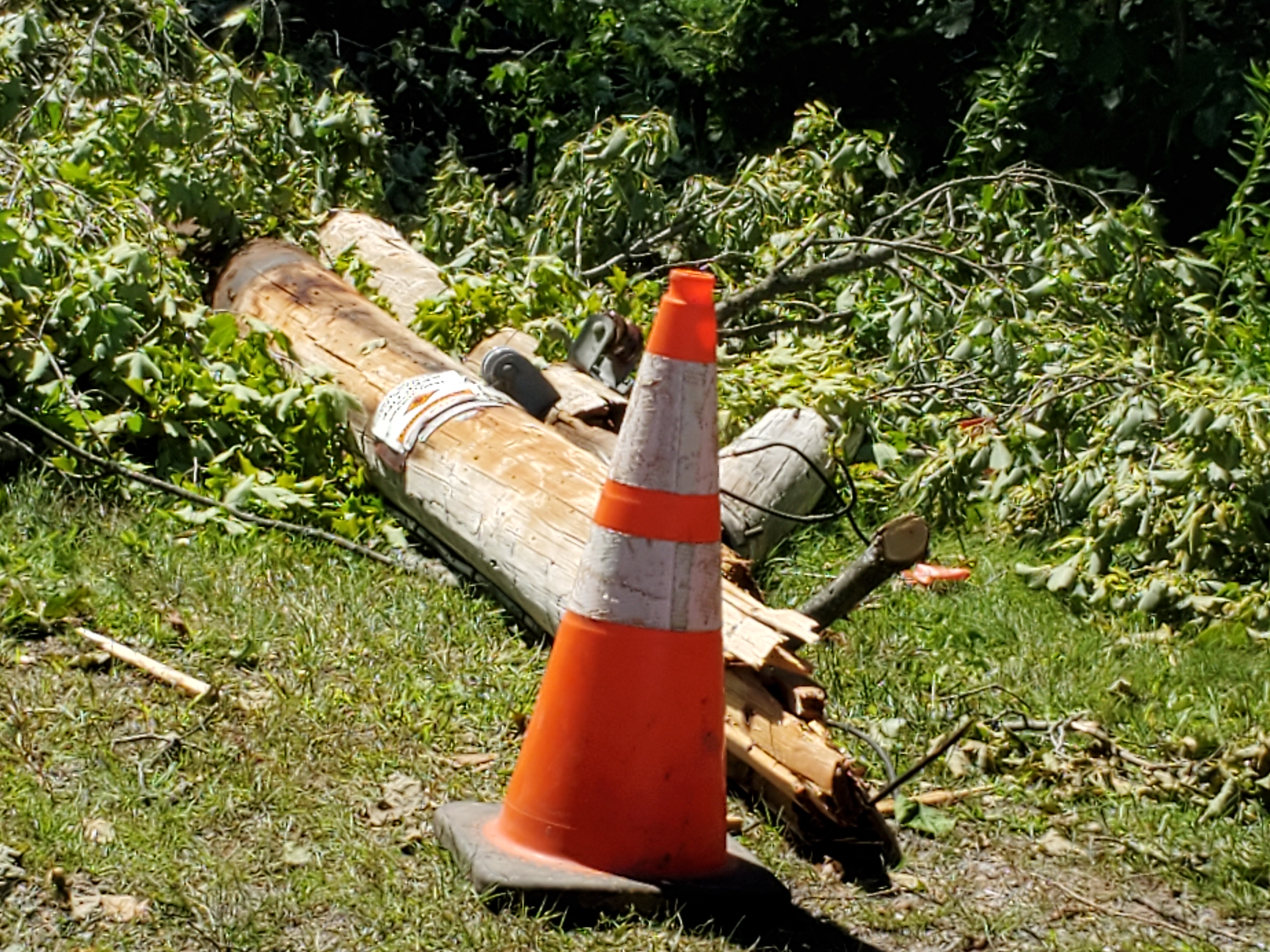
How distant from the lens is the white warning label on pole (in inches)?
205

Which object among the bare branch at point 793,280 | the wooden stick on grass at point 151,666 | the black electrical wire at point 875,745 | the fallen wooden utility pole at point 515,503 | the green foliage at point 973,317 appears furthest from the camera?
the bare branch at point 793,280

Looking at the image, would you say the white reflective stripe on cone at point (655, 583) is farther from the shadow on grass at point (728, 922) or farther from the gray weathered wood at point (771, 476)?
the gray weathered wood at point (771, 476)

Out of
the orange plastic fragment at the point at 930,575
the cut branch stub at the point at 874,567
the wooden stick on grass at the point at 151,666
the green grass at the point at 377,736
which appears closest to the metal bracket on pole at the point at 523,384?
the green grass at the point at 377,736

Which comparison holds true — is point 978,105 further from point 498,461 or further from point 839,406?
point 498,461

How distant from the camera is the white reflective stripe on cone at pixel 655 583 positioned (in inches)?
131

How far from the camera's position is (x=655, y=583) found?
10.9ft

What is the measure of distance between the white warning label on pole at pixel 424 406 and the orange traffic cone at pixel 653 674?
1935 millimetres

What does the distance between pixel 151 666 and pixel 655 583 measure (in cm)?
146

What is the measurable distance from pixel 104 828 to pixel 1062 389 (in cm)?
360

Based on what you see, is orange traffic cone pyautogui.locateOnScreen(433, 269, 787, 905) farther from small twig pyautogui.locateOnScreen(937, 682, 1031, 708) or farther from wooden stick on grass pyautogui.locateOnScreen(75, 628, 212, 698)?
small twig pyautogui.locateOnScreen(937, 682, 1031, 708)

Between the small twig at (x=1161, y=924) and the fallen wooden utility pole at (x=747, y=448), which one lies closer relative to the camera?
the small twig at (x=1161, y=924)

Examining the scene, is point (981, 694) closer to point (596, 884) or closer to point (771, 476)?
point (771, 476)

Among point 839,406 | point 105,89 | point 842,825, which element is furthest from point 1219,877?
point 105,89

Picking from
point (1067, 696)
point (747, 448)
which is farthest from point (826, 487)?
point (1067, 696)
